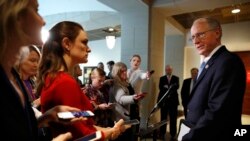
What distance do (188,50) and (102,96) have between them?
18.5 ft

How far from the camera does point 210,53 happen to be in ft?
5.05

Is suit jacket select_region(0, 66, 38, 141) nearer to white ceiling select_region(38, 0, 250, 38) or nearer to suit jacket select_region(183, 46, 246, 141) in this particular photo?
suit jacket select_region(183, 46, 246, 141)

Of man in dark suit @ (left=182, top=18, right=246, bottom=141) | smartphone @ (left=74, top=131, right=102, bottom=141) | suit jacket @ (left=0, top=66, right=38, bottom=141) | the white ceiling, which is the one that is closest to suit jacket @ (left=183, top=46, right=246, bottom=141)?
man in dark suit @ (left=182, top=18, right=246, bottom=141)

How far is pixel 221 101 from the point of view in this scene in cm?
125

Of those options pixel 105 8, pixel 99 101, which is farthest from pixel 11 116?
pixel 105 8

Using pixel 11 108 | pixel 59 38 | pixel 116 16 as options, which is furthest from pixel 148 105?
pixel 11 108

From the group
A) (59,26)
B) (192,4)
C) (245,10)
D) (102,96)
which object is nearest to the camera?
(59,26)

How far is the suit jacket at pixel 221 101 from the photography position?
125 centimetres

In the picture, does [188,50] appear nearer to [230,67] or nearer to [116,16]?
[116,16]

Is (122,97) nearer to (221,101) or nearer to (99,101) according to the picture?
(99,101)

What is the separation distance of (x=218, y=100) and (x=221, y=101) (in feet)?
0.05

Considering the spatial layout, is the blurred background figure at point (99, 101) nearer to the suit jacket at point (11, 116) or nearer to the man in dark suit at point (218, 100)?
the man in dark suit at point (218, 100)

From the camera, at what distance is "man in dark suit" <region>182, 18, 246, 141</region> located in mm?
1256

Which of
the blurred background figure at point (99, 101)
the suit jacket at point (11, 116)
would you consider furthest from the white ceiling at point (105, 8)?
the suit jacket at point (11, 116)
